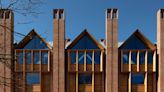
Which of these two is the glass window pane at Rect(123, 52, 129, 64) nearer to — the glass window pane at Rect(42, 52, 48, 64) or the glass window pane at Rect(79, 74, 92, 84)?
the glass window pane at Rect(79, 74, 92, 84)

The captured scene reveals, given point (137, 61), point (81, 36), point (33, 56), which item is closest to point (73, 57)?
point (81, 36)

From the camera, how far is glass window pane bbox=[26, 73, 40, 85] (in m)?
25.5

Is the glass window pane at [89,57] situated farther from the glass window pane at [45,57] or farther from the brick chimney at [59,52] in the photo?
the glass window pane at [45,57]

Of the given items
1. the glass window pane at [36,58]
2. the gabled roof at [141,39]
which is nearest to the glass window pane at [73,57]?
the glass window pane at [36,58]

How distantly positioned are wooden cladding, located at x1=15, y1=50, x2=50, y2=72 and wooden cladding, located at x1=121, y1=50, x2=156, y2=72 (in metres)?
6.99

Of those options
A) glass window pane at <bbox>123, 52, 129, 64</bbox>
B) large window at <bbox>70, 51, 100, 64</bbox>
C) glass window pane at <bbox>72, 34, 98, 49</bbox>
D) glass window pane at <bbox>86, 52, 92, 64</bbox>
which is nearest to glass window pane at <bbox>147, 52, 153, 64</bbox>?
glass window pane at <bbox>123, 52, 129, 64</bbox>

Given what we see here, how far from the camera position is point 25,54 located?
25531 millimetres

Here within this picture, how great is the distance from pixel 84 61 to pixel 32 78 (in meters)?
4.96

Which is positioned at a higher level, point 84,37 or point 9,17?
point 9,17

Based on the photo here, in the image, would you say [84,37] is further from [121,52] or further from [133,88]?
[133,88]

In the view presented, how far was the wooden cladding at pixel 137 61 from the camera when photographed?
25406 mm

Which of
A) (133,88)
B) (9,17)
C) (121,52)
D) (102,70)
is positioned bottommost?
(133,88)

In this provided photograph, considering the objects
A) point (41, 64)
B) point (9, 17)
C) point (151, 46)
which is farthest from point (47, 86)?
point (151, 46)

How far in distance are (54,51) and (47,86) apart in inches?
128
